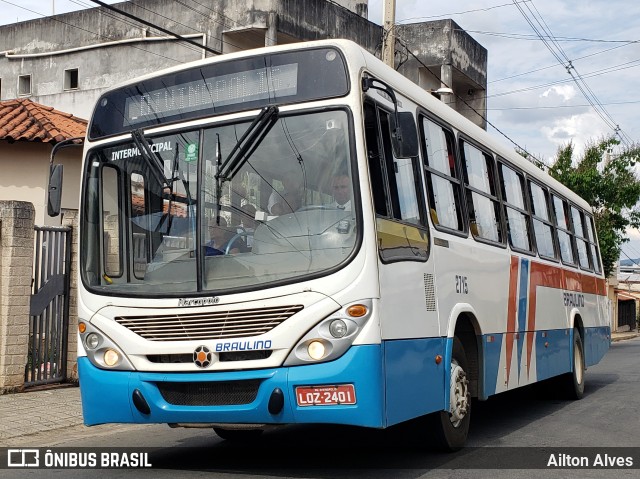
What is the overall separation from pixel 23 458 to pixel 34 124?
12.5 m

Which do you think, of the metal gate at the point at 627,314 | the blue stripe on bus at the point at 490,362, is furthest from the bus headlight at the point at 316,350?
the metal gate at the point at 627,314

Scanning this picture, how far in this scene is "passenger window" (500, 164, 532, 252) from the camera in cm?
1020

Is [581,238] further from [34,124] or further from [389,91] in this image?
[34,124]

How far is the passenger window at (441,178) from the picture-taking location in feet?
25.6

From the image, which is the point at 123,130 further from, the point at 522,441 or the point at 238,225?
the point at 522,441

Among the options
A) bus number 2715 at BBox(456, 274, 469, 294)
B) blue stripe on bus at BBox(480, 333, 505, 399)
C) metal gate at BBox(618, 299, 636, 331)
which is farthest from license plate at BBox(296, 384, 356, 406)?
metal gate at BBox(618, 299, 636, 331)

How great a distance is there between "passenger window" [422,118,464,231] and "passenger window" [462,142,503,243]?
0.38 m

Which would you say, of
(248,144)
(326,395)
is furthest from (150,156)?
(326,395)

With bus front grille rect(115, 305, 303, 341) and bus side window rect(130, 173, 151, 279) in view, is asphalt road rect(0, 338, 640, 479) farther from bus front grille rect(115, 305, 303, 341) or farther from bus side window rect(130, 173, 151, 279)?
bus side window rect(130, 173, 151, 279)

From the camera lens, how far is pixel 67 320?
12.8 m

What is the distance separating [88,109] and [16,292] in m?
17.9

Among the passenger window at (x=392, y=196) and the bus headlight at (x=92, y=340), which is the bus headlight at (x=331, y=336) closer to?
the passenger window at (x=392, y=196)

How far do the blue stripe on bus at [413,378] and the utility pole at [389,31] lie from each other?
11.3 metres

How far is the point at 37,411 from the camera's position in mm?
10602
